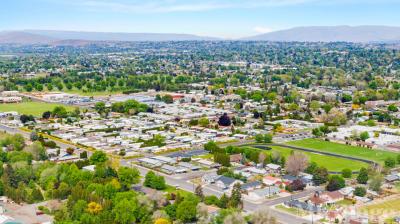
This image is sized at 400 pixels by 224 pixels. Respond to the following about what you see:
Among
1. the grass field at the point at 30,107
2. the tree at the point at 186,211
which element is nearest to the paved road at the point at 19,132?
the grass field at the point at 30,107

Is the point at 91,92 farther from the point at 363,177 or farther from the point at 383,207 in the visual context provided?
the point at 383,207

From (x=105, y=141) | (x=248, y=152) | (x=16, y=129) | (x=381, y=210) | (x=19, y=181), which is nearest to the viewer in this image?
(x=381, y=210)

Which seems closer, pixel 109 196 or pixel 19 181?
pixel 109 196

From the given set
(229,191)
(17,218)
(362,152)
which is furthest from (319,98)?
(17,218)

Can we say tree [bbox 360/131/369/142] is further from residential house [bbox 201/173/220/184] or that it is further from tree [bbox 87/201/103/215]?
tree [bbox 87/201/103/215]

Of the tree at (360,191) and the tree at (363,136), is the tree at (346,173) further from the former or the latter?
the tree at (363,136)

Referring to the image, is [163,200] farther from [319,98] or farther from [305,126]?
[319,98]

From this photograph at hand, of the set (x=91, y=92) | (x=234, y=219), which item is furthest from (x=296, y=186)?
(x=91, y=92)
